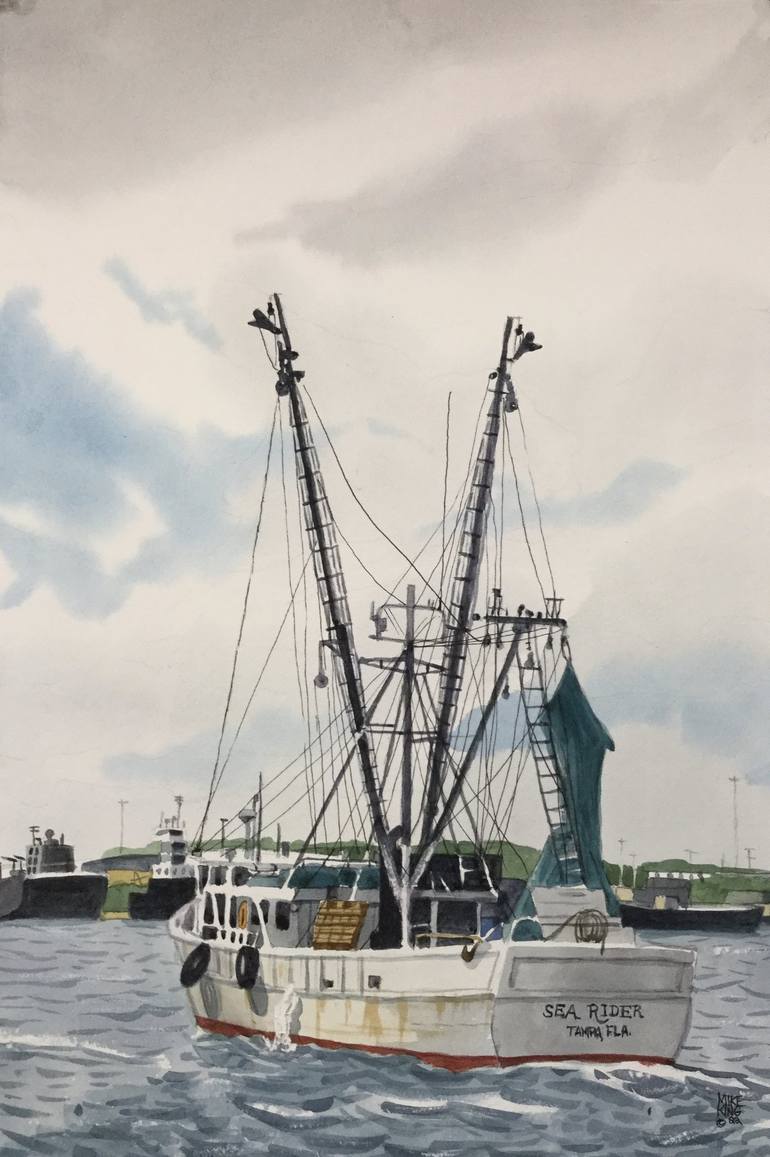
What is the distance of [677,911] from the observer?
1084cm

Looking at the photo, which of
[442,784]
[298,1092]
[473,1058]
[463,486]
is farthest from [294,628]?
[473,1058]

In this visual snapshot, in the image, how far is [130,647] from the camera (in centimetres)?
736

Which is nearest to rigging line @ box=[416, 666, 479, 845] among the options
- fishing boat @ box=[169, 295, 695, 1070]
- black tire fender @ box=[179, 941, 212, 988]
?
fishing boat @ box=[169, 295, 695, 1070]

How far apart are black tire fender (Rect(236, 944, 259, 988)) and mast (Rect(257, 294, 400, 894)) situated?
137 centimetres

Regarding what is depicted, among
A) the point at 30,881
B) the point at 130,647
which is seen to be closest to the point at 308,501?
the point at 130,647

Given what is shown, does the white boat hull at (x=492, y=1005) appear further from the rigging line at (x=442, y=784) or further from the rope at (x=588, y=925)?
the rigging line at (x=442, y=784)

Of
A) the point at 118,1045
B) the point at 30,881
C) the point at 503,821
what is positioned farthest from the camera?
the point at 30,881

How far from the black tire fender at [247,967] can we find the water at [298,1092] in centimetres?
43

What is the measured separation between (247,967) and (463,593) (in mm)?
2862

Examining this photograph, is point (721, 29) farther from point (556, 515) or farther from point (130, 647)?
point (130, 647)

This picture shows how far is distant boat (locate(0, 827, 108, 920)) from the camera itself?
293 inches

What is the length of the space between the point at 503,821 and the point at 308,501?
2.13 meters
